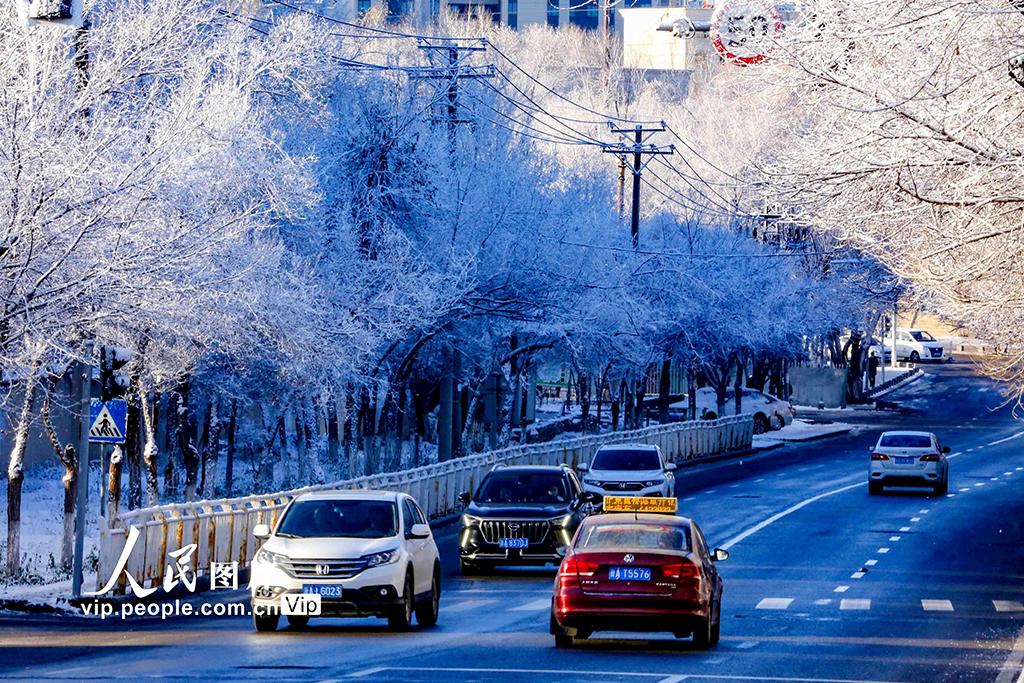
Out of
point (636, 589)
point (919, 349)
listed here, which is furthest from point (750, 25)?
point (919, 349)

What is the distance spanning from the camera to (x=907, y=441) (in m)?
41.8

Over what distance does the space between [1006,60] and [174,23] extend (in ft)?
45.5

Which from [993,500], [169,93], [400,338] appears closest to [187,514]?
[169,93]

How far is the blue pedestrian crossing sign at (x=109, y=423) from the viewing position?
1936 cm

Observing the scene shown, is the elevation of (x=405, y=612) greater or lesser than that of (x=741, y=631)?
greater

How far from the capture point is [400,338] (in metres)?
37.8

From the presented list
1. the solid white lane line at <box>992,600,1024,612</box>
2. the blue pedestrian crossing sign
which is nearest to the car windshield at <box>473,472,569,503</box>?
the solid white lane line at <box>992,600,1024,612</box>

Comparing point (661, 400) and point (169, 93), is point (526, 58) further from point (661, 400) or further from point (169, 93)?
point (169, 93)

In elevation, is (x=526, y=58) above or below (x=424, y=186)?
above

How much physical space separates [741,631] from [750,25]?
268 inches

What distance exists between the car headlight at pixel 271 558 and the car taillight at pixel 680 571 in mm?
4118

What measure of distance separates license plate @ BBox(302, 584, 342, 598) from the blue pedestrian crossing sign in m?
3.91

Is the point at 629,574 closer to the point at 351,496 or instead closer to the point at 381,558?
the point at 381,558

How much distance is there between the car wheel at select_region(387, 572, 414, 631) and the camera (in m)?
17.2
